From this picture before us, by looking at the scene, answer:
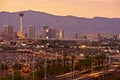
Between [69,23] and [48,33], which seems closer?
[48,33]

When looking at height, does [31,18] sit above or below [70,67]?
above

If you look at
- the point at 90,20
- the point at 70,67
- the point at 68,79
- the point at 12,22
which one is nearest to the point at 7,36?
the point at 12,22

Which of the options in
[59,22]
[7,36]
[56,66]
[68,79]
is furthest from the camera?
[59,22]

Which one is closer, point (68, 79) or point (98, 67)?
point (68, 79)

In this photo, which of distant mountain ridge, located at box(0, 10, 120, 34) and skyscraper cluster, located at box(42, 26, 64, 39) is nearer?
skyscraper cluster, located at box(42, 26, 64, 39)

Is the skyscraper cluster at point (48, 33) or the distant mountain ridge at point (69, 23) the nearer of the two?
the skyscraper cluster at point (48, 33)

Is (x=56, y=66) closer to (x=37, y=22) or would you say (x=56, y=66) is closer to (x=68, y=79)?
(x=68, y=79)

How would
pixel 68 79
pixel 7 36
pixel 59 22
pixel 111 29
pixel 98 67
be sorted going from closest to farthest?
pixel 68 79 → pixel 98 67 → pixel 7 36 → pixel 111 29 → pixel 59 22
